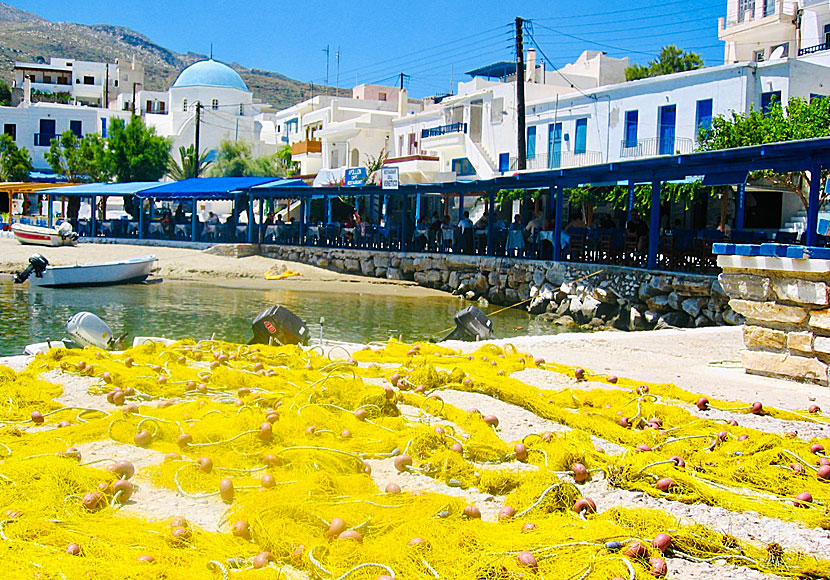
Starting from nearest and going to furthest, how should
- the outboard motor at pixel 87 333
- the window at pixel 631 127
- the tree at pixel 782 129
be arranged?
the outboard motor at pixel 87 333, the tree at pixel 782 129, the window at pixel 631 127

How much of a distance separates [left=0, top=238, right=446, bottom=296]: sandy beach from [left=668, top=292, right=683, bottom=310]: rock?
9559 millimetres

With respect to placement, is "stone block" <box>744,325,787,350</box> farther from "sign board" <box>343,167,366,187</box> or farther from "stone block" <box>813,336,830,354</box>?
"sign board" <box>343,167,366,187</box>

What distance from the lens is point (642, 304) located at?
742 inches

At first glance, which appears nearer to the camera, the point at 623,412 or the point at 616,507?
the point at 616,507

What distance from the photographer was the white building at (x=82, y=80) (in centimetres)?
7725

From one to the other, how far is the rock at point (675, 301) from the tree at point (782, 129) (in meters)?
5.53

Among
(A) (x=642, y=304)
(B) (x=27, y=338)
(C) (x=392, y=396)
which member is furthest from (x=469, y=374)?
(A) (x=642, y=304)

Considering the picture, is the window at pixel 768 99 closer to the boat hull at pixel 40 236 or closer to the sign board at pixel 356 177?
the sign board at pixel 356 177

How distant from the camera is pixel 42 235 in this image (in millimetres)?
33719

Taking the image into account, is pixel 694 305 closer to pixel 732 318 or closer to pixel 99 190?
pixel 732 318

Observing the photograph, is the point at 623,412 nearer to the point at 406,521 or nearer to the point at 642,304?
the point at 406,521

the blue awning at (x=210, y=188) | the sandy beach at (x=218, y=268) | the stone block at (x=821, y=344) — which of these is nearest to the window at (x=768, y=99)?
the sandy beach at (x=218, y=268)

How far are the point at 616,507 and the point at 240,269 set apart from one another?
2781 centimetres

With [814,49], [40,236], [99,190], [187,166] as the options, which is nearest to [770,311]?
[814,49]
